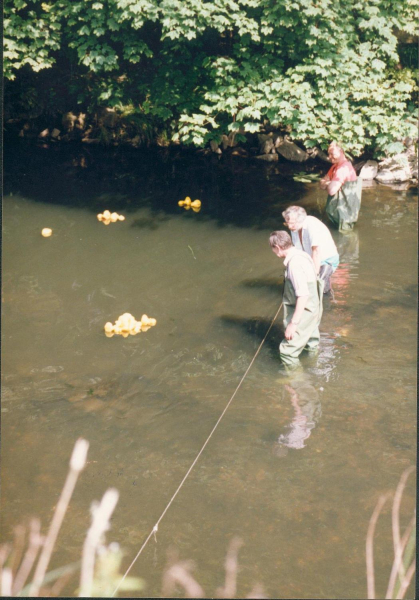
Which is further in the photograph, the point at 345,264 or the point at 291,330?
A: the point at 345,264

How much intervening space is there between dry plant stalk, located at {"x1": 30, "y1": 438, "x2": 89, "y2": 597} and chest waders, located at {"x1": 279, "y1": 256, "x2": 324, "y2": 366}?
2146 millimetres

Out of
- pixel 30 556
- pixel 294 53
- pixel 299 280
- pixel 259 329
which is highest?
pixel 294 53

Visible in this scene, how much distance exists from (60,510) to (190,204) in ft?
24.3

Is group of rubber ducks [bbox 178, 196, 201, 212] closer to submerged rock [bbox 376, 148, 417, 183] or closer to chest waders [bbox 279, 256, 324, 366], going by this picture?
submerged rock [bbox 376, 148, 417, 183]

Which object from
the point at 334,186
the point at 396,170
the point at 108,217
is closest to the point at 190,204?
the point at 108,217

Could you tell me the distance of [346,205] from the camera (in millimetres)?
9586

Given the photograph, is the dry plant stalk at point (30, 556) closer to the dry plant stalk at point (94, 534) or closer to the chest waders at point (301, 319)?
the dry plant stalk at point (94, 534)

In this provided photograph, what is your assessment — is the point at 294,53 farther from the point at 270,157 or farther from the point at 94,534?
the point at 94,534

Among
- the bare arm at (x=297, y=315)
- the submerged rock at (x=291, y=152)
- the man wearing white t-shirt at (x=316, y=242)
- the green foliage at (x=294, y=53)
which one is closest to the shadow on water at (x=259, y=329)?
the bare arm at (x=297, y=315)

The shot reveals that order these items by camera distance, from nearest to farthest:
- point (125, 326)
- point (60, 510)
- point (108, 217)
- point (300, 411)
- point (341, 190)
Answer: point (60, 510), point (300, 411), point (125, 326), point (341, 190), point (108, 217)

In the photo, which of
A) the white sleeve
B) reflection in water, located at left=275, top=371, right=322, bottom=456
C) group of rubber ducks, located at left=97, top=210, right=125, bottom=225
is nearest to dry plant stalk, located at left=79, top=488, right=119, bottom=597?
reflection in water, located at left=275, top=371, right=322, bottom=456

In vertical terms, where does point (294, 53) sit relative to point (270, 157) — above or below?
above

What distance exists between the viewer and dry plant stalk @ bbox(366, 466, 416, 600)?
3.90 m

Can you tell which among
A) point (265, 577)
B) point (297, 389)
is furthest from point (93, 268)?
point (265, 577)
